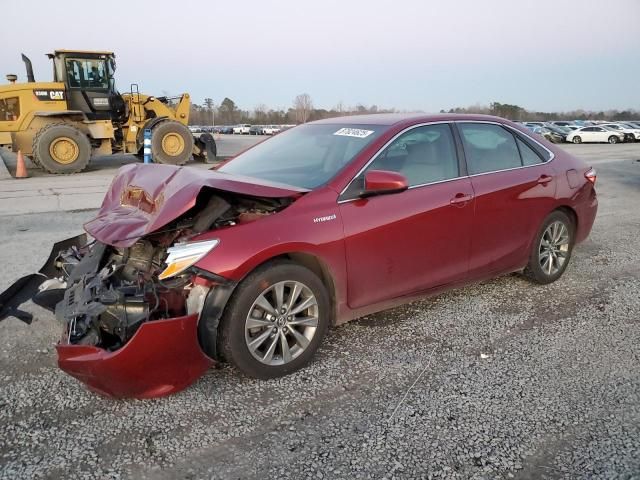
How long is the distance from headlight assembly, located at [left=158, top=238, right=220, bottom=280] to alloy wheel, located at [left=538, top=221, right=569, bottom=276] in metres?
3.14

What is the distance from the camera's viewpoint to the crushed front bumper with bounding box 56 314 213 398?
2592mm

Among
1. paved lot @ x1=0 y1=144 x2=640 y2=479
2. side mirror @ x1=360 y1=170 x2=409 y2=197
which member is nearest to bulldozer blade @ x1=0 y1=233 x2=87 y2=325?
paved lot @ x1=0 y1=144 x2=640 y2=479

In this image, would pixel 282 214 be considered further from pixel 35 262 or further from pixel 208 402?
pixel 35 262

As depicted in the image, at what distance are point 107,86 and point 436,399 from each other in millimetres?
15074

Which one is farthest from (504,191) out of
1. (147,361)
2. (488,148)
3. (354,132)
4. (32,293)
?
(32,293)

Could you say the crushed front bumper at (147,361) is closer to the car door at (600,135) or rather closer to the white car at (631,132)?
the car door at (600,135)

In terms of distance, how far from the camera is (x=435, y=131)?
401 cm

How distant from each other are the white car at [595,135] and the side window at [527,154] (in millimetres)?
37005

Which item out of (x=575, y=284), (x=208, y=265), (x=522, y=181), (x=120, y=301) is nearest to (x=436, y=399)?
(x=208, y=265)

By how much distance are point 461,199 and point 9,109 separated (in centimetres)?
1481

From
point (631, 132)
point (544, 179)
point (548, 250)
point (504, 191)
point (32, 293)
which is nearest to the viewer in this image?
point (32, 293)

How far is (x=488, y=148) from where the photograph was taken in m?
4.31

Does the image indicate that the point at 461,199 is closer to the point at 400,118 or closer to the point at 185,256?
the point at 400,118

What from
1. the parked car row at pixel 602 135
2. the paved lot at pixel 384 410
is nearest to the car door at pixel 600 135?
the parked car row at pixel 602 135
